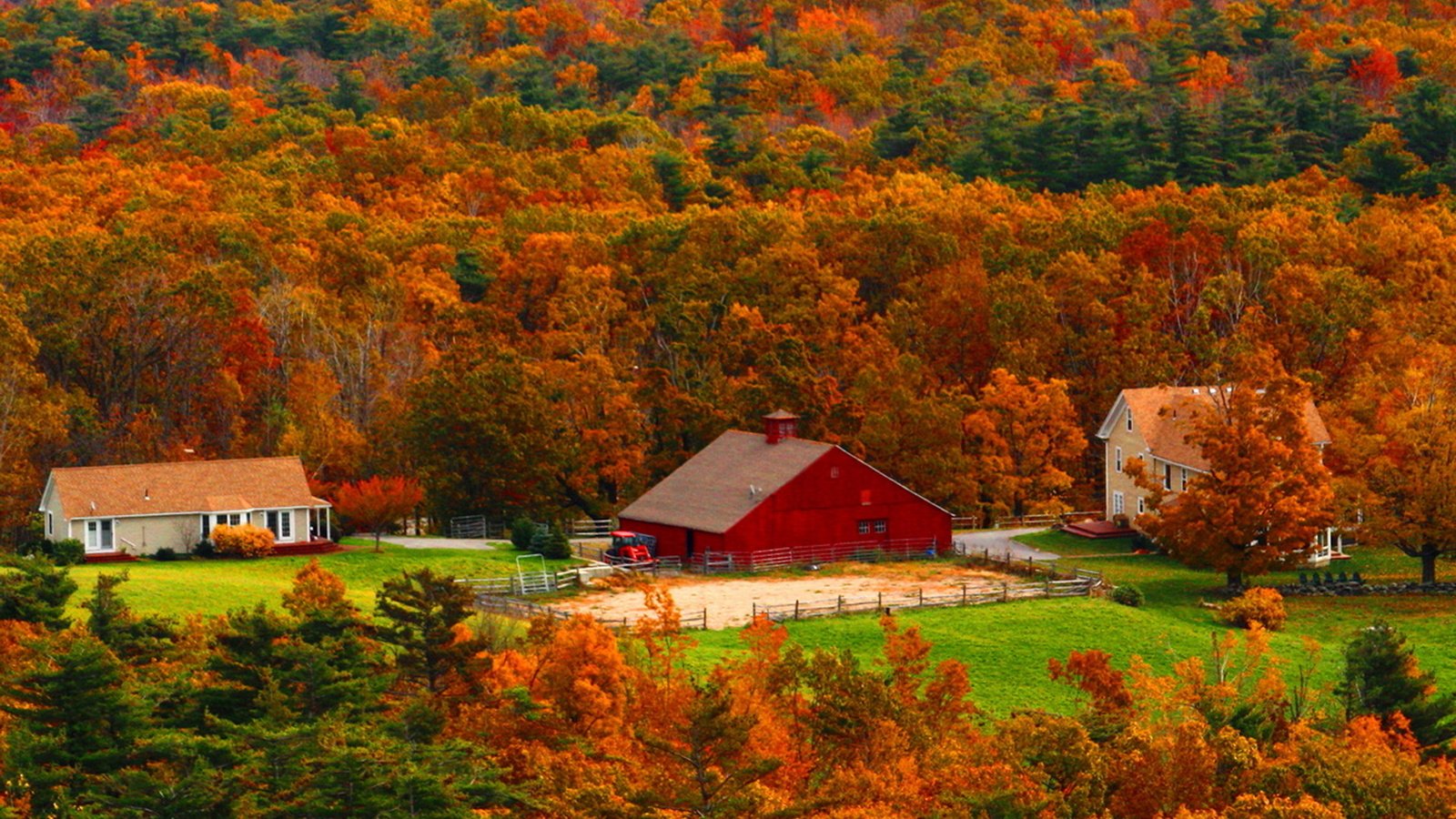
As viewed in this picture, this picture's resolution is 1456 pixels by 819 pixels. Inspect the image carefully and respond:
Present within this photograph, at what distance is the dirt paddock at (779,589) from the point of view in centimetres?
6303

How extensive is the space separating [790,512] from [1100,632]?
45.2 feet

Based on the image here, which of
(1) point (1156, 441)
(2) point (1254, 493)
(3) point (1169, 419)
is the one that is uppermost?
(3) point (1169, 419)

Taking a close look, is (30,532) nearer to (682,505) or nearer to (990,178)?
(682,505)

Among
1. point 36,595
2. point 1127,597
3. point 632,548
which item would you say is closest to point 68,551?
point 632,548

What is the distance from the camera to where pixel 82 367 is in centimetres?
8938

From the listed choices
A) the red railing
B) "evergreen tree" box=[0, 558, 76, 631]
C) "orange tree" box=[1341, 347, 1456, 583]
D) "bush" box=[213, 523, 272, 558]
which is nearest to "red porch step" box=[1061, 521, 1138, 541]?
the red railing

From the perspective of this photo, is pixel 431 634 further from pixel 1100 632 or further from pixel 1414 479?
pixel 1414 479

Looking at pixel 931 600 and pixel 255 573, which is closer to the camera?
pixel 931 600

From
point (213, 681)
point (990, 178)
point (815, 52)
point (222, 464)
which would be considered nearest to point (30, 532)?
point (222, 464)

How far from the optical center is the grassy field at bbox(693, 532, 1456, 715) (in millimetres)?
56906

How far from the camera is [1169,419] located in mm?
77625

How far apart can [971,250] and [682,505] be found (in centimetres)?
2884

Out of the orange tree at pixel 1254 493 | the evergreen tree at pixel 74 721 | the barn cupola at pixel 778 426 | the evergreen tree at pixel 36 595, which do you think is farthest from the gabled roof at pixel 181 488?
the evergreen tree at pixel 74 721

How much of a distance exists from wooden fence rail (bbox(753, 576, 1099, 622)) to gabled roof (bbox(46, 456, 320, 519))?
55.2 feet
